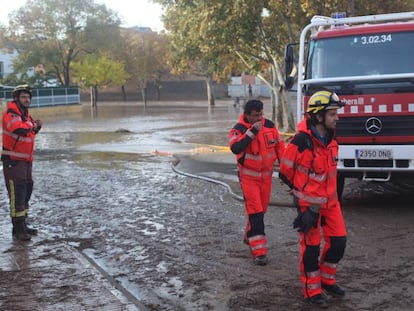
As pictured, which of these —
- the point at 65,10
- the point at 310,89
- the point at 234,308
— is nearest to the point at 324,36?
the point at 310,89

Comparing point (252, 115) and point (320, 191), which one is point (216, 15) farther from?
point (320, 191)

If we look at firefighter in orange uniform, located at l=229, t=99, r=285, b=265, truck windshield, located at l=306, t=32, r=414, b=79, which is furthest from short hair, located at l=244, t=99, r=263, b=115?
truck windshield, located at l=306, t=32, r=414, b=79

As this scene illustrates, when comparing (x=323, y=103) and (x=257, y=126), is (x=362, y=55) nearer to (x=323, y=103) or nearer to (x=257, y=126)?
(x=257, y=126)

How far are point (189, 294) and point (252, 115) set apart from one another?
6.38ft

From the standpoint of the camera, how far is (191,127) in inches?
1116

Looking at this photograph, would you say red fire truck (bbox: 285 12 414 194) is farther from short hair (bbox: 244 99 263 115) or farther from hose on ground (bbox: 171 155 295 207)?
short hair (bbox: 244 99 263 115)

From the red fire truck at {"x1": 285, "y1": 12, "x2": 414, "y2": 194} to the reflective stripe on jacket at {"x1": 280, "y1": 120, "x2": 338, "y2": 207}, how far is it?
3.66 m

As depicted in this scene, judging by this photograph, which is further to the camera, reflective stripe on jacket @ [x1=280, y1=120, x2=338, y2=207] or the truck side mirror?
the truck side mirror

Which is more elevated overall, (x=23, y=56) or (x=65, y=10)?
(x=65, y=10)

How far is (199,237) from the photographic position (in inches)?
286

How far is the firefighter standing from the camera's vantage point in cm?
718

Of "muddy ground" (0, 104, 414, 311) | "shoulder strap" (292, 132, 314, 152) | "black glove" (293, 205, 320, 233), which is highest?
"shoulder strap" (292, 132, 314, 152)

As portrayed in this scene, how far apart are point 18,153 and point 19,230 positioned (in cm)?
97

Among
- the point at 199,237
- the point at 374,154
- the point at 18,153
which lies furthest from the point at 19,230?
the point at 374,154
